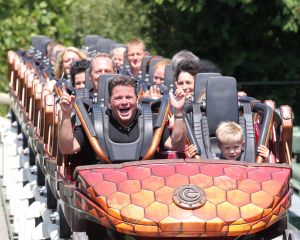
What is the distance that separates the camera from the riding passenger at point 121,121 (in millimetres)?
6645

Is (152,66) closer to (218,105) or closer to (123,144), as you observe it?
(218,105)

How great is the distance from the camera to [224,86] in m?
7.31

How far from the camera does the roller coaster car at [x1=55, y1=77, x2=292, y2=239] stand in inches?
232

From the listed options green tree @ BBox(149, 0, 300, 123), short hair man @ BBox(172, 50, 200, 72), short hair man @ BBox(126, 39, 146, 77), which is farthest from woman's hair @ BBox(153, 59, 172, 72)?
green tree @ BBox(149, 0, 300, 123)

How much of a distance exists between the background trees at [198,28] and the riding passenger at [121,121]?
630 cm

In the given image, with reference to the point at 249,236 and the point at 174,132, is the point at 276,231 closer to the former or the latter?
the point at 249,236

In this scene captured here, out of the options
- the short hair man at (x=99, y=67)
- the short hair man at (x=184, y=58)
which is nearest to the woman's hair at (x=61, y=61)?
the short hair man at (x=184, y=58)

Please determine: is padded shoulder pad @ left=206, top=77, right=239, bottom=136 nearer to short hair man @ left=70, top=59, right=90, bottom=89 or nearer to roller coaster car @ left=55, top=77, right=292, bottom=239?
roller coaster car @ left=55, top=77, right=292, bottom=239

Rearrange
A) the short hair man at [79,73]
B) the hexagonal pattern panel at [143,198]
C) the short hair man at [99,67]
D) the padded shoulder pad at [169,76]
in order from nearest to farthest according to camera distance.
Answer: the hexagonal pattern panel at [143,198], the short hair man at [99,67], the short hair man at [79,73], the padded shoulder pad at [169,76]

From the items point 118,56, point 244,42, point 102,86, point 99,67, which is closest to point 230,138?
point 102,86

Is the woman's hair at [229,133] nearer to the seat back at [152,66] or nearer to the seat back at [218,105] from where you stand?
the seat back at [218,105]

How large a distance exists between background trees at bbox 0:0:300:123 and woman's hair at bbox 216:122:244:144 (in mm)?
6550

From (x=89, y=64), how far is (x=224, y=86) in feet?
6.73

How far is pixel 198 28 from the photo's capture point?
1470cm
